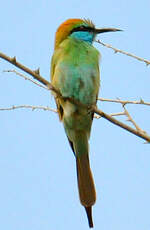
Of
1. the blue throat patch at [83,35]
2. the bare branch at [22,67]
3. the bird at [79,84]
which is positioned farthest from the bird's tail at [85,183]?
A: the bare branch at [22,67]

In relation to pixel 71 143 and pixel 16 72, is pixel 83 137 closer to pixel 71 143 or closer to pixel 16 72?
pixel 71 143

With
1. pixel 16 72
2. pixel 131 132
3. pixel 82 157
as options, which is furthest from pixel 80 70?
pixel 131 132

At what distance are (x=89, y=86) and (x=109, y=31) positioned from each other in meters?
0.71

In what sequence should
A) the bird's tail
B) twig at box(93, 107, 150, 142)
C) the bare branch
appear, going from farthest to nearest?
the bird's tail → the bare branch → twig at box(93, 107, 150, 142)

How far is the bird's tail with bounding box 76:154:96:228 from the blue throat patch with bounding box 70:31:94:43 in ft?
3.03

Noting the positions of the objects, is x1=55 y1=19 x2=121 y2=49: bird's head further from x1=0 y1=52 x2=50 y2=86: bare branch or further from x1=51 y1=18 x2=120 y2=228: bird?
x1=0 y1=52 x2=50 y2=86: bare branch

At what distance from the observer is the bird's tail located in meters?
3.48

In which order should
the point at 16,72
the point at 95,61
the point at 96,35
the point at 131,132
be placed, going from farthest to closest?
1. the point at 96,35
2. the point at 95,61
3. the point at 16,72
4. the point at 131,132

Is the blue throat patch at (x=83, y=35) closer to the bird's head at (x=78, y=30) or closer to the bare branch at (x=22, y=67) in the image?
the bird's head at (x=78, y=30)

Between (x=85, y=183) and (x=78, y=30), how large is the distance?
122 centimetres

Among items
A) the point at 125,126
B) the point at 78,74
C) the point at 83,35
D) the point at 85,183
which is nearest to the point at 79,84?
the point at 78,74

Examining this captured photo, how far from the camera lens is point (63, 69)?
135 inches

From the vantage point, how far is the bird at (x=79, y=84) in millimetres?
3375

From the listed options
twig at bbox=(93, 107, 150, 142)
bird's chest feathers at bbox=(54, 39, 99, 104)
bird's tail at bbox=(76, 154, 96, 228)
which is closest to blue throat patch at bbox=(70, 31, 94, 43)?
bird's chest feathers at bbox=(54, 39, 99, 104)
